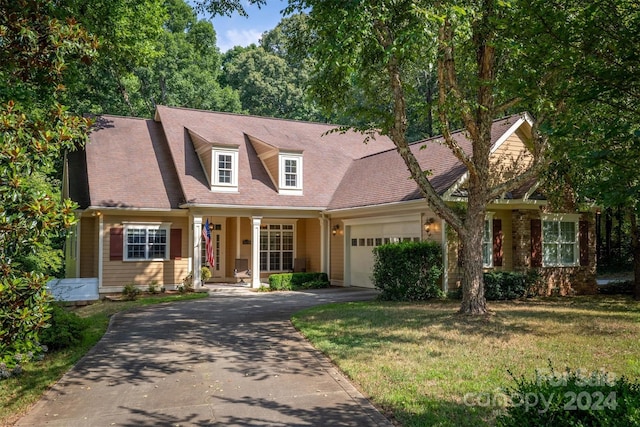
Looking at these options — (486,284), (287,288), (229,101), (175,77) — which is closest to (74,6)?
(287,288)

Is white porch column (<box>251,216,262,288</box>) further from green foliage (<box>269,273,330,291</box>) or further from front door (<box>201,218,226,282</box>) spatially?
front door (<box>201,218,226,282</box>)

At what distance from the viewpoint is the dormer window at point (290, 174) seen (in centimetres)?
2117

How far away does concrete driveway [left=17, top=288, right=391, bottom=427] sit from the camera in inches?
234

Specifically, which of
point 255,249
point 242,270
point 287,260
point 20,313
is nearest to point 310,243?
point 287,260

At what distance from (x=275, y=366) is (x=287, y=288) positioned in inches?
474

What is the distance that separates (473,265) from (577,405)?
8.72m

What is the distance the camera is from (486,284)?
1608 cm

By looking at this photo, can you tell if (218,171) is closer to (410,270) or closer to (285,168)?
(285,168)

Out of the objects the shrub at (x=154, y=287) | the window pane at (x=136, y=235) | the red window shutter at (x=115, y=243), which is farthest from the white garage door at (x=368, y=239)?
the red window shutter at (x=115, y=243)

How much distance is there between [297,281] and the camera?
2061cm

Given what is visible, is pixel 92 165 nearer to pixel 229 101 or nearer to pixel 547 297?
pixel 547 297

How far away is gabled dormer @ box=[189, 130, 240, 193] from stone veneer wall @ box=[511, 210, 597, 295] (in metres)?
10.4

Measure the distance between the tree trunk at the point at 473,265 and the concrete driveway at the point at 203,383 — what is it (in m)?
4.24

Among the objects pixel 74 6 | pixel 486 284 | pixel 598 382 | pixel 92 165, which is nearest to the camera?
pixel 598 382
